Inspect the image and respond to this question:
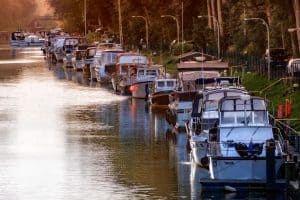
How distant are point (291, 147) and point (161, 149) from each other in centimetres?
1117

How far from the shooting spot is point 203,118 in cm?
4962

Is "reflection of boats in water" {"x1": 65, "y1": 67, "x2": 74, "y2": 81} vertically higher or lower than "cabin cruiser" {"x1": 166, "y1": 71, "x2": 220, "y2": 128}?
lower

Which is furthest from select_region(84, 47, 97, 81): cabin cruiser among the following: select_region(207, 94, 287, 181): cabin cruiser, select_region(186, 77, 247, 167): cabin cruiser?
select_region(207, 94, 287, 181): cabin cruiser

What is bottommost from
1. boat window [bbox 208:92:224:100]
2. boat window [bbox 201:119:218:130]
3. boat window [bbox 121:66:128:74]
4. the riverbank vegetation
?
boat window [bbox 201:119:218:130]

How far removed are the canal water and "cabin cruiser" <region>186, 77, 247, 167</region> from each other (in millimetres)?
761

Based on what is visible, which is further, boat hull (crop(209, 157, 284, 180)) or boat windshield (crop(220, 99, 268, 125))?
boat windshield (crop(220, 99, 268, 125))

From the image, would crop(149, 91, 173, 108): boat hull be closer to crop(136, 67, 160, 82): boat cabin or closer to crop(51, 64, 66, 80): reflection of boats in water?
crop(136, 67, 160, 82): boat cabin

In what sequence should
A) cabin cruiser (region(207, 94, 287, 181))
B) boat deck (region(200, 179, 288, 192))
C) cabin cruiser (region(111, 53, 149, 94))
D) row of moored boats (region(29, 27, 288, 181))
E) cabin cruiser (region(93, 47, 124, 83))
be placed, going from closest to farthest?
boat deck (region(200, 179, 288, 192)) → cabin cruiser (region(207, 94, 287, 181)) → row of moored boats (region(29, 27, 288, 181)) → cabin cruiser (region(111, 53, 149, 94)) → cabin cruiser (region(93, 47, 124, 83))

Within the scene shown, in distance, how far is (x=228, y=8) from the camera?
11006cm

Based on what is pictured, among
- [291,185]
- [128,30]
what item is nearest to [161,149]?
[291,185]

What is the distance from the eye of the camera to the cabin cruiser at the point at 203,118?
46.2m

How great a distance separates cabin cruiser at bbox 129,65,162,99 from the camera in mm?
80688

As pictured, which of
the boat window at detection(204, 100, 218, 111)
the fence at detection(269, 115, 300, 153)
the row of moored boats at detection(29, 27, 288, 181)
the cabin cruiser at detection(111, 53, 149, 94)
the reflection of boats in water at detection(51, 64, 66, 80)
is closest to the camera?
the row of moored boats at detection(29, 27, 288, 181)

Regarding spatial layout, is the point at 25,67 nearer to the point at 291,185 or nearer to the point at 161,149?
the point at 161,149
